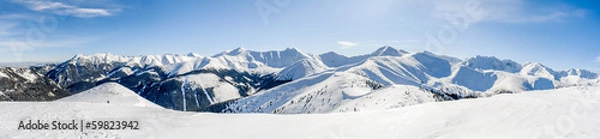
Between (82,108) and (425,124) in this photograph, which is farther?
(82,108)

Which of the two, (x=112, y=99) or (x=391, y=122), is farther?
(x=112, y=99)

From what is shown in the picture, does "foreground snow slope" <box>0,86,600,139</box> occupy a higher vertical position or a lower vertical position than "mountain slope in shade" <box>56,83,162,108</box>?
higher

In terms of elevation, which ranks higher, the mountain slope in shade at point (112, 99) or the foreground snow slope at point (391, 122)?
the foreground snow slope at point (391, 122)

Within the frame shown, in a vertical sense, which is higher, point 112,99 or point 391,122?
point 391,122

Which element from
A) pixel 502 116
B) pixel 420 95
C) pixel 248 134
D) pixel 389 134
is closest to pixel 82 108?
pixel 248 134

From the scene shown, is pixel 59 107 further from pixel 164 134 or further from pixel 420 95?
pixel 420 95

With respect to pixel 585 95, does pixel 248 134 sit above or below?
below

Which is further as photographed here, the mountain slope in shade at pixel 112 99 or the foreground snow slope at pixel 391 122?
the mountain slope in shade at pixel 112 99

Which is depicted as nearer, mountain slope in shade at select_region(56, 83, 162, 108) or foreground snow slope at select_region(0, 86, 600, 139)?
foreground snow slope at select_region(0, 86, 600, 139)
